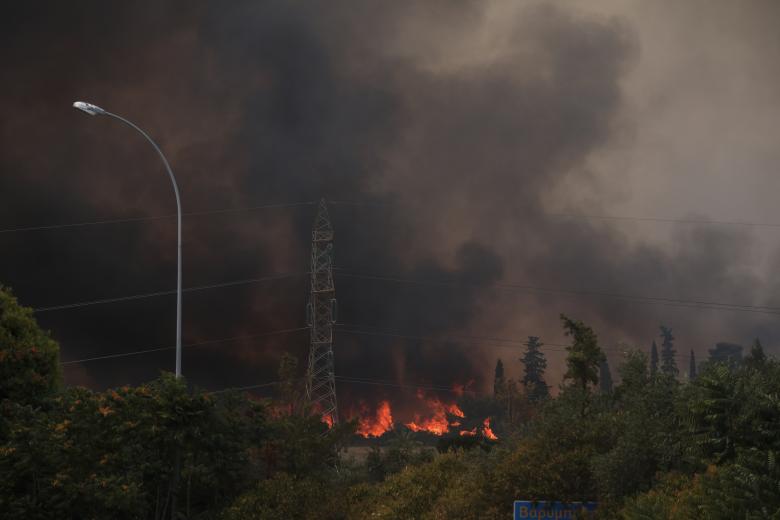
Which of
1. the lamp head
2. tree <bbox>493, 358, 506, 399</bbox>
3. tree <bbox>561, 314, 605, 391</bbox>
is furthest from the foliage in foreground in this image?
tree <bbox>493, 358, 506, 399</bbox>

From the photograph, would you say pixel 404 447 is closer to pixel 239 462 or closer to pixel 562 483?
pixel 239 462

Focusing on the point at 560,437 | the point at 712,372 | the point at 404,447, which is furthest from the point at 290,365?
the point at 712,372

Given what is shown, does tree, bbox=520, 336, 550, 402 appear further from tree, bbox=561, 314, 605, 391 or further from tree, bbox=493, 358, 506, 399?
tree, bbox=561, 314, 605, 391

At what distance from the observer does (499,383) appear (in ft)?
398

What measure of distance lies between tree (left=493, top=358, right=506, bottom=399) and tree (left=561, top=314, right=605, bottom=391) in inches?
3567

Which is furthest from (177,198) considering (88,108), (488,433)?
(488,433)

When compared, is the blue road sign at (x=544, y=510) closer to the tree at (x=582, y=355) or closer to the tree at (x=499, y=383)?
the tree at (x=582, y=355)

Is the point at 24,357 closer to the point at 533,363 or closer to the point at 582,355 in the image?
the point at 582,355

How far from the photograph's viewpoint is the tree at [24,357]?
2831 centimetres

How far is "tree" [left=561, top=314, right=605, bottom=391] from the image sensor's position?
26391 millimetres

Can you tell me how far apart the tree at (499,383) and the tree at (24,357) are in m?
91.7

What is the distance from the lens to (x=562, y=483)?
1970 cm

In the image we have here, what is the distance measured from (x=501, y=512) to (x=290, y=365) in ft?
125

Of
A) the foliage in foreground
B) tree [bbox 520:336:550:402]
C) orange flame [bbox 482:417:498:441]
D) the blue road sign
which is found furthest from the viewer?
tree [bbox 520:336:550:402]
